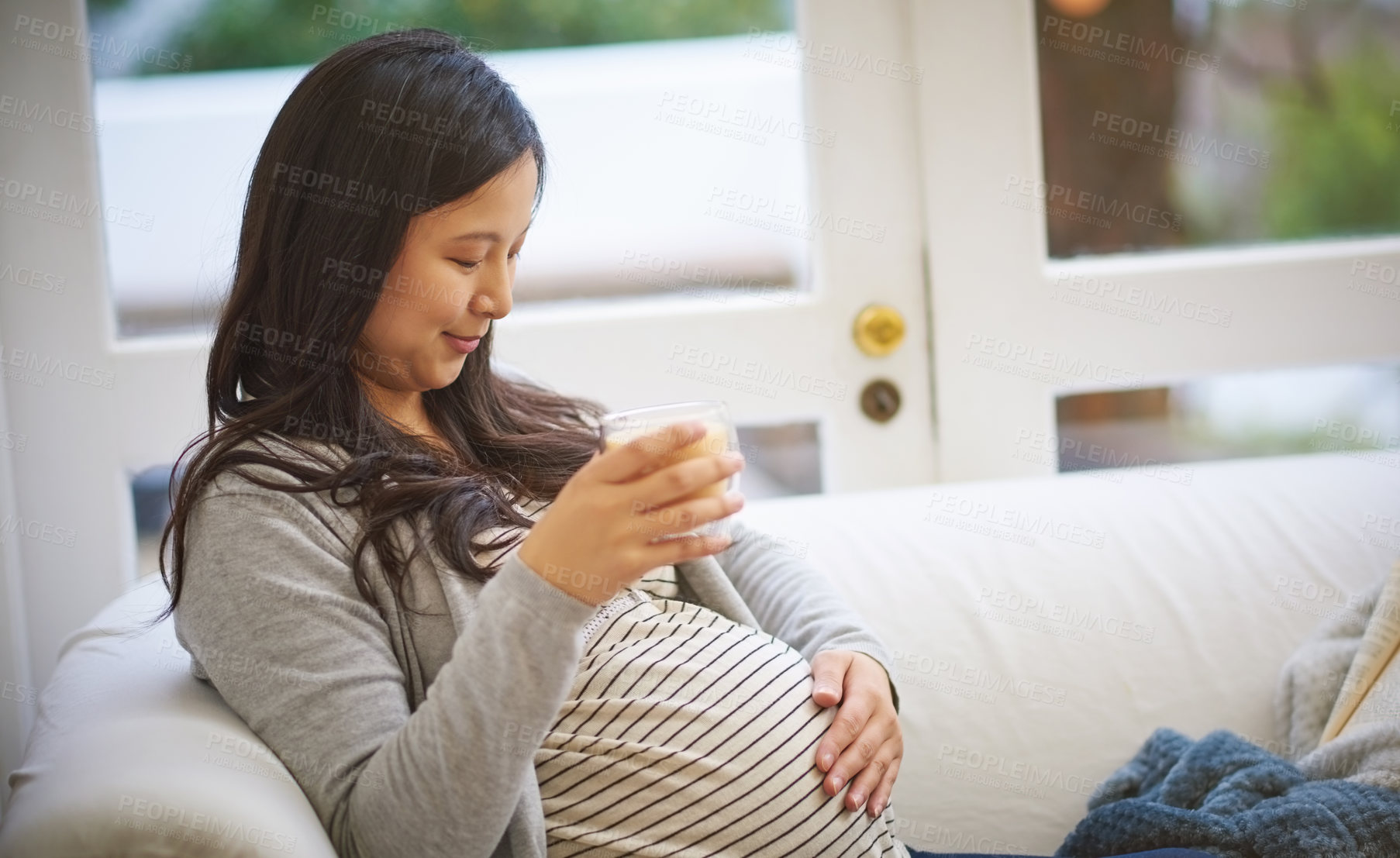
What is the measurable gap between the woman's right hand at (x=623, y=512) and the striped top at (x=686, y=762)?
23cm

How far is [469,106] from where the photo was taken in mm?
998

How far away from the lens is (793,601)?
1185mm

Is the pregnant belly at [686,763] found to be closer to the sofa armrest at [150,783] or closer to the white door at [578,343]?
the sofa armrest at [150,783]

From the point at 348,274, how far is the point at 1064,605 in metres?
0.95

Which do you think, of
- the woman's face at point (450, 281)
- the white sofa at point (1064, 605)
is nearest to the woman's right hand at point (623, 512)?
the woman's face at point (450, 281)

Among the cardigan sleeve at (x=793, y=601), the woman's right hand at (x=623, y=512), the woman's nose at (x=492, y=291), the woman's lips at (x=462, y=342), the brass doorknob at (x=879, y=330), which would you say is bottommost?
the cardigan sleeve at (x=793, y=601)

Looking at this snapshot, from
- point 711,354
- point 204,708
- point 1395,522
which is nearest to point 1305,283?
point 1395,522

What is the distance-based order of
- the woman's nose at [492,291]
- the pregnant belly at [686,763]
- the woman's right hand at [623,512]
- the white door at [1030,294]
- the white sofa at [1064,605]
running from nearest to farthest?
the woman's right hand at [623,512] < the pregnant belly at [686,763] < the woman's nose at [492,291] < the white sofa at [1064,605] < the white door at [1030,294]

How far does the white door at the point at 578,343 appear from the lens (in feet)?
5.32

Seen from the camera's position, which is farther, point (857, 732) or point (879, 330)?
point (879, 330)

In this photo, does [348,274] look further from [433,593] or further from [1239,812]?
[1239,812]

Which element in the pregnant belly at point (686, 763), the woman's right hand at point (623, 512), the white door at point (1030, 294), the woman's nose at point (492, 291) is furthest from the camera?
the white door at point (1030, 294)

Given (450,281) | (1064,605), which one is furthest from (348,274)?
(1064,605)

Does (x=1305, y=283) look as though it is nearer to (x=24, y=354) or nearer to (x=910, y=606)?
(x=910, y=606)
